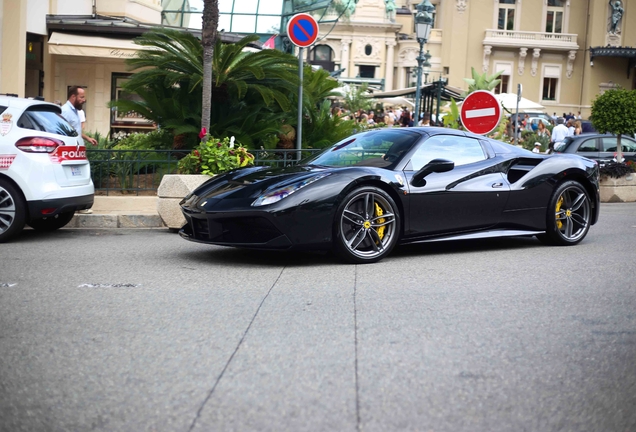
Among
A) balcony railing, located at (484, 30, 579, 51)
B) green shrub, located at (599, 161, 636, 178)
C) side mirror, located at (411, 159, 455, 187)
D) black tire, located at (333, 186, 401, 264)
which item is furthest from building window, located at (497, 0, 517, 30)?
black tire, located at (333, 186, 401, 264)

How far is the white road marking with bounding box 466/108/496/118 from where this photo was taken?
43.5ft

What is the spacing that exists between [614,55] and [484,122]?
54407 mm

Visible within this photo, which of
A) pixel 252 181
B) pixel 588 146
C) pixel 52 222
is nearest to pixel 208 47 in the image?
pixel 52 222

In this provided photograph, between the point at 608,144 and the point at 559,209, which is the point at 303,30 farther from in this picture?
the point at 608,144

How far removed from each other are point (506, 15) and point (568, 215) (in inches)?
2410

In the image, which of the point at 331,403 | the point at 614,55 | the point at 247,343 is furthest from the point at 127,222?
the point at 614,55

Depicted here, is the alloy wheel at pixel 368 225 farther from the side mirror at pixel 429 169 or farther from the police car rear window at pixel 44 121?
the police car rear window at pixel 44 121

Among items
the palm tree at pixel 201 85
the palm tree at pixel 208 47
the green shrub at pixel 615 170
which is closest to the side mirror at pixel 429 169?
the palm tree at pixel 208 47

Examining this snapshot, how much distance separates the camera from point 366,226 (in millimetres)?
7398

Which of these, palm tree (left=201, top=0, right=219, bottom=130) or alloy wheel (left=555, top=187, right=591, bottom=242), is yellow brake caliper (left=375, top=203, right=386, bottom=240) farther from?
palm tree (left=201, top=0, right=219, bottom=130)

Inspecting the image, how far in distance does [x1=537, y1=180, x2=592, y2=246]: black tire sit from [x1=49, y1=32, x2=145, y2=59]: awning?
1332 centimetres

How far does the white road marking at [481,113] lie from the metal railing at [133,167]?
127 inches

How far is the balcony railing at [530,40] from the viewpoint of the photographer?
65.2 m

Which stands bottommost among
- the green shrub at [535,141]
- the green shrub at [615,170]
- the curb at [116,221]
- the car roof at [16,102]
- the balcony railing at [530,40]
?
the curb at [116,221]
